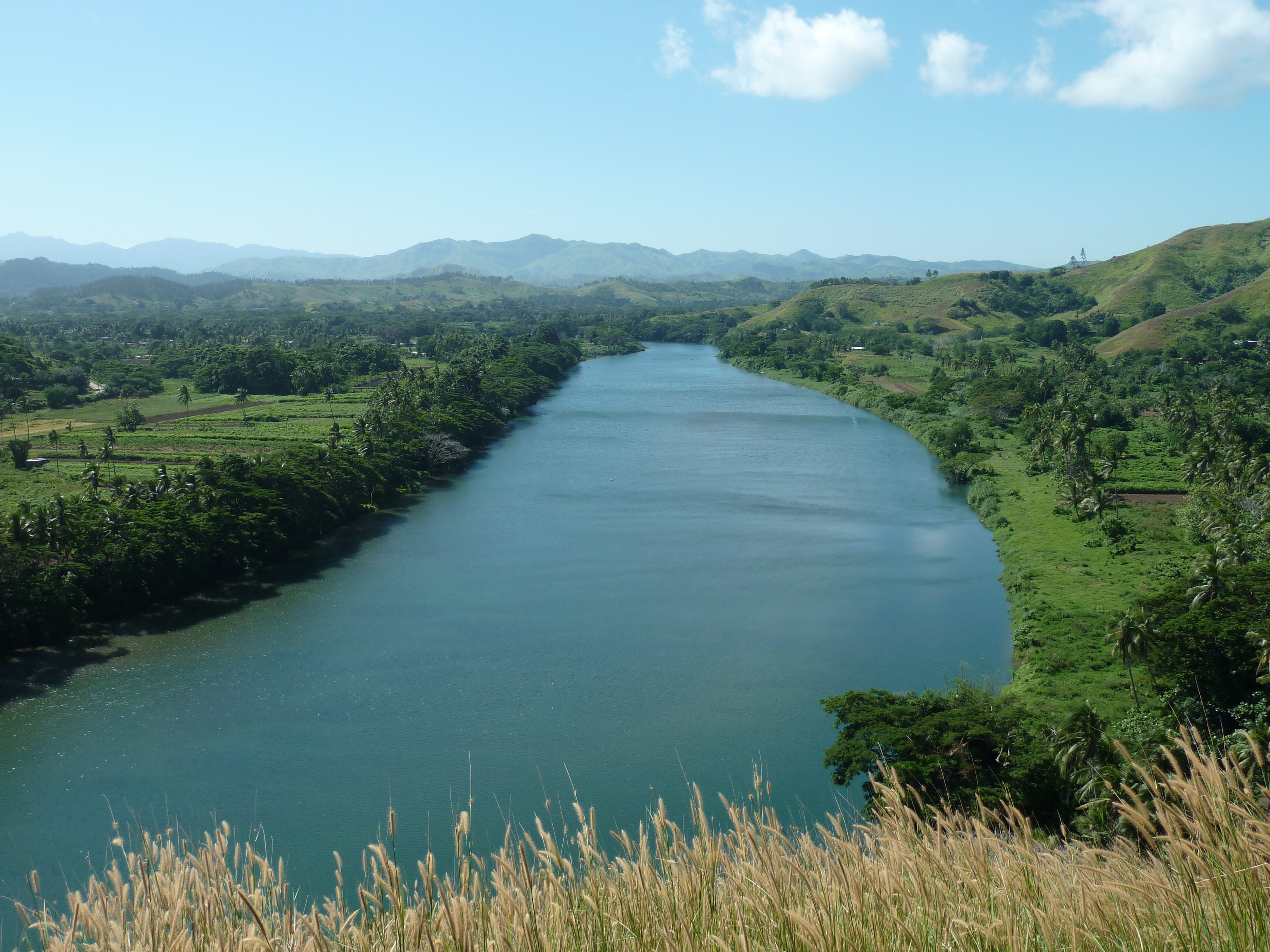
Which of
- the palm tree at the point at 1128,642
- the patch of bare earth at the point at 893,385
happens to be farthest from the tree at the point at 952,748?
the patch of bare earth at the point at 893,385

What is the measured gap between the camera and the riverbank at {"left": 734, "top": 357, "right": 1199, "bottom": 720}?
2027cm

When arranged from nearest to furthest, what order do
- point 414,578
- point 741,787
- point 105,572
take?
point 741,787 < point 105,572 < point 414,578

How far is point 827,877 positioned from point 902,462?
1847 inches

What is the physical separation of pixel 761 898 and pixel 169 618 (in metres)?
26.2

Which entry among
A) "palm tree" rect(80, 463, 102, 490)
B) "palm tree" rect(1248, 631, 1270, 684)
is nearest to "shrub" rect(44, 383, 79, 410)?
"palm tree" rect(80, 463, 102, 490)

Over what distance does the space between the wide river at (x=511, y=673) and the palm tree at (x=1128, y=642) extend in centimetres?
376

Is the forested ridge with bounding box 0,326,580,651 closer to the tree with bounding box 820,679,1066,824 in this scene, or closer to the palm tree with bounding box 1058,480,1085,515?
the tree with bounding box 820,679,1066,824

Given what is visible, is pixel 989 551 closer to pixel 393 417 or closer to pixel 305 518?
pixel 305 518

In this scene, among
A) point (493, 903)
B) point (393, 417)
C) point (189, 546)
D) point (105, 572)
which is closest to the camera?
point (493, 903)

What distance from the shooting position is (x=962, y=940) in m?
3.14

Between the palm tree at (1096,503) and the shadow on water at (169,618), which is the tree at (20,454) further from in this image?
the palm tree at (1096,503)

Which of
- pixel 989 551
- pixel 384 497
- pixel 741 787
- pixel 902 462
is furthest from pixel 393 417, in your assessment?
pixel 741 787

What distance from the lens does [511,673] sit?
22625 millimetres

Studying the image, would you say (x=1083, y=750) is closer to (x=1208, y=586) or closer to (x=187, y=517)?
(x=1208, y=586)
